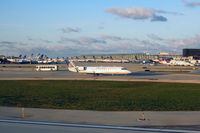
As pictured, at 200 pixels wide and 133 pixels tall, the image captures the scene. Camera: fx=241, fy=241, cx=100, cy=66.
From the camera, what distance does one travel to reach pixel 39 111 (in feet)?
58.2

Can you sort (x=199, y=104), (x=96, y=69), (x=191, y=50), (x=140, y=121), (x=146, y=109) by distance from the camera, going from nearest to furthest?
(x=140, y=121)
(x=146, y=109)
(x=199, y=104)
(x=96, y=69)
(x=191, y=50)

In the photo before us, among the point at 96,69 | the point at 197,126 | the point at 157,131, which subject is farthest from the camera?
the point at 96,69

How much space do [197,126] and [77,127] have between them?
9164mm

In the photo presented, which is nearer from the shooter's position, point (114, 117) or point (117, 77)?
point (114, 117)

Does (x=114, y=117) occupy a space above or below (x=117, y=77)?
above

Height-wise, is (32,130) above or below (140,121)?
above

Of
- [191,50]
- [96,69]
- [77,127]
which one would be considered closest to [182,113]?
[77,127]

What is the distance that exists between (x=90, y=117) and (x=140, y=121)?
3.31 meters

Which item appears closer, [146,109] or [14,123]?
[14,123]

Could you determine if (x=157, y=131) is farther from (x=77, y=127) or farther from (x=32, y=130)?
(x=32, y=130)

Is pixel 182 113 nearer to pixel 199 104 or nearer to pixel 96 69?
pixel 199 104

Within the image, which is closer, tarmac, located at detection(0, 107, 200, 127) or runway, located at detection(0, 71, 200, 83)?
tarmac, located at detection(0, 107, 200, 127)

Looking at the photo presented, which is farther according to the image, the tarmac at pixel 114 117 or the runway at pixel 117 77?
the runway at pixel 117 77

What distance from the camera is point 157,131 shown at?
7117 mm
